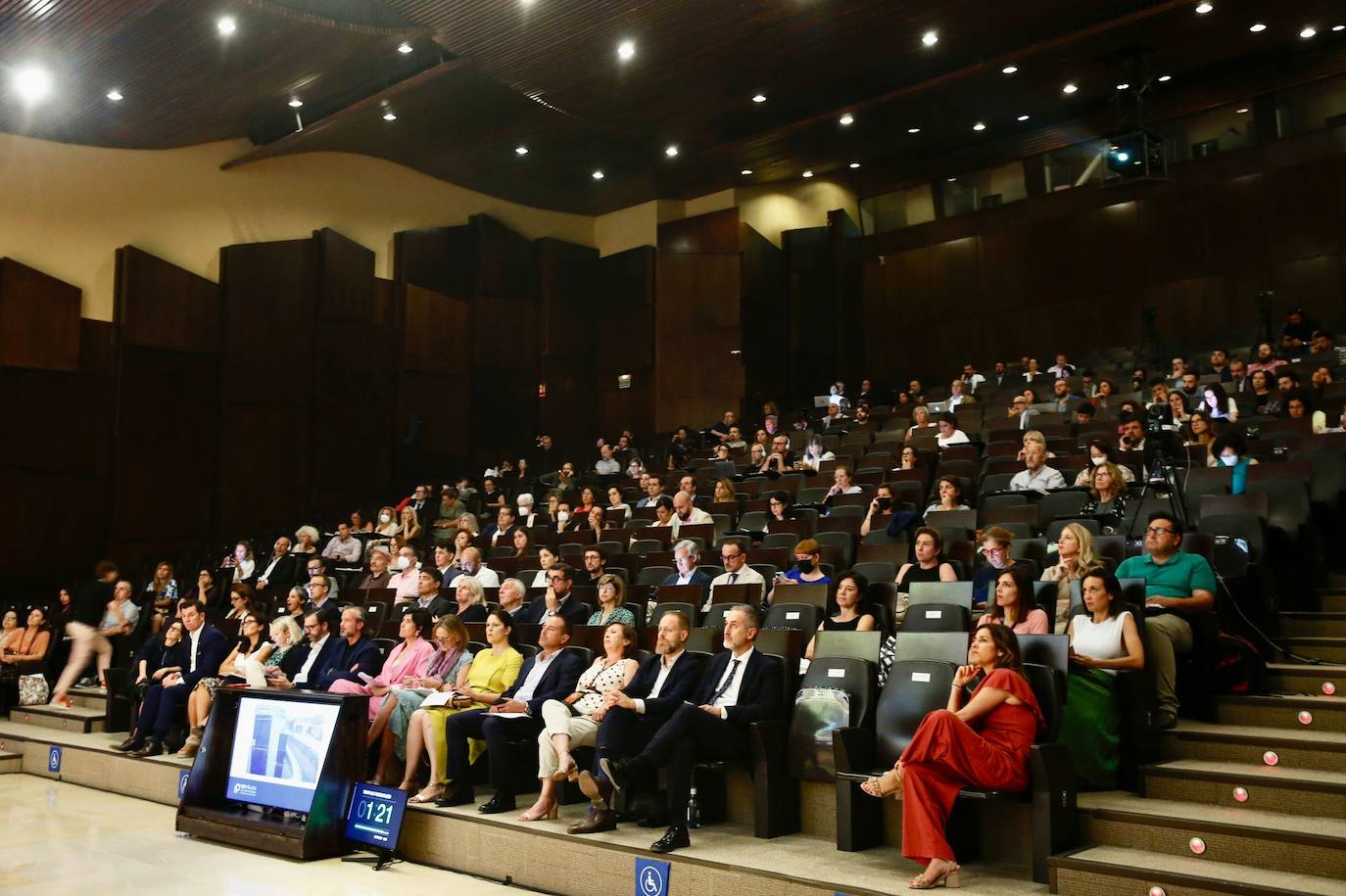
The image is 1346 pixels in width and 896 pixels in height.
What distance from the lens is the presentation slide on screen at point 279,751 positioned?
4562mm

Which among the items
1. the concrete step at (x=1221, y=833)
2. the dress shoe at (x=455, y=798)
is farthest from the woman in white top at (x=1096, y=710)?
the dress shoe at (x=455, y=798)

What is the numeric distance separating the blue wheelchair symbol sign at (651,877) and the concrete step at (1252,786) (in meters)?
1.56

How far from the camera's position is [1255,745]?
351cm

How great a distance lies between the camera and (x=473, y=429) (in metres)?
13.7

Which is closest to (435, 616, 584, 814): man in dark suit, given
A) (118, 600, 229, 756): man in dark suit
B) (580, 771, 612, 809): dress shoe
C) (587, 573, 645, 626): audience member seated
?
(580, 771, 612, 809): dress shoe

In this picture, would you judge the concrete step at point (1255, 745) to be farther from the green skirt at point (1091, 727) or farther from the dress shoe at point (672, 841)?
the dress shoe at point (672, 841)

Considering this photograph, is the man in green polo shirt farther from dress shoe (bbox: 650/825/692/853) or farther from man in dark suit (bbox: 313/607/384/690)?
man in dark suit (bbox: 313/607/384/690)

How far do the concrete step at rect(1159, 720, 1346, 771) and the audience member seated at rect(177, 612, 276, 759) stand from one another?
4.50m

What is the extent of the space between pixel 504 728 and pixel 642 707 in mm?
749

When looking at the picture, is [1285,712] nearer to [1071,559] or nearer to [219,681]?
[1071,559]

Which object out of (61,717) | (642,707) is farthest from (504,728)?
(61,717)

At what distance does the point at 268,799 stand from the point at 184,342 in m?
7.75

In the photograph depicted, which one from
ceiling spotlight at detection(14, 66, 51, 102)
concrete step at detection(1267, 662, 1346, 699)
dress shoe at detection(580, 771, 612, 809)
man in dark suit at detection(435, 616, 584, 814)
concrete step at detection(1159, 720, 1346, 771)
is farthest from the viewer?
ceiling spotlight at detection(14, 66, 51, 102)

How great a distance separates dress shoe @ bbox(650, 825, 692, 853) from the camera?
3639mm
